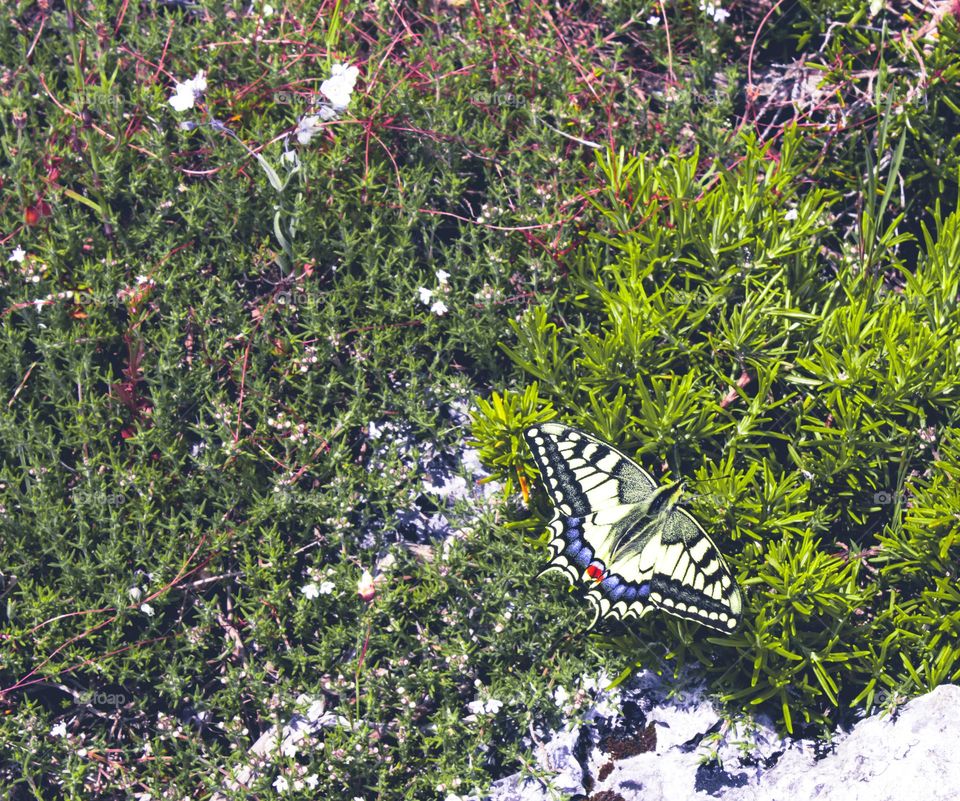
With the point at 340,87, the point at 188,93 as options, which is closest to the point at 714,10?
the point at 340,87

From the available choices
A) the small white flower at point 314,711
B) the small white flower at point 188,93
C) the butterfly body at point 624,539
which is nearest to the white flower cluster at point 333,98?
the small white flower at point 188,93

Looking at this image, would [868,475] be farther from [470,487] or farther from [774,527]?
[470,487]

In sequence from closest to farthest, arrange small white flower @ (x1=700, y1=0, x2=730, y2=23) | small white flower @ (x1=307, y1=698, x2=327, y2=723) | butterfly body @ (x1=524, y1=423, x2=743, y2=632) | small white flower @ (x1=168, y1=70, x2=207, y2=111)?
butterfly body @ (x1=524, y1=423, x2=743, y2=632) < small white flower @ (x1=307, y1=698, x2=327, y2=723) < small white flower @ (x1=168, y1=70, x2=207, y2=111) < small white flower @ (x1=700, y1=0, x2=730, y2=23)

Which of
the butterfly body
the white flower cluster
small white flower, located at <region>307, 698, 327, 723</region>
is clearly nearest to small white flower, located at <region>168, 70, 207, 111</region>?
the white flower cluster

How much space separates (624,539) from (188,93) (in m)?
3.16

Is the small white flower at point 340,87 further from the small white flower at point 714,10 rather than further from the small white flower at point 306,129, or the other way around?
the small white flower at point 714,10

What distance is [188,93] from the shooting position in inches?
189

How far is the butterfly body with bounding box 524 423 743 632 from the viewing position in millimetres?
3729

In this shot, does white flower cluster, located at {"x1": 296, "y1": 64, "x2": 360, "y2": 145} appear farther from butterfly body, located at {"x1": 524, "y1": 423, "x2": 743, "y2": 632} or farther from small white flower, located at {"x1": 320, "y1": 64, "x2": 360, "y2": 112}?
butterfly body, located at {"x1": 524, "y1": 423, "x2": 743, "y2": 632}

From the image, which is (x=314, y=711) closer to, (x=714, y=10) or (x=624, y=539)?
Result: (x=624, y=539)

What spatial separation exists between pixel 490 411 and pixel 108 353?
216 centimetres

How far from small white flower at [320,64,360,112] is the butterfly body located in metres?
2.01

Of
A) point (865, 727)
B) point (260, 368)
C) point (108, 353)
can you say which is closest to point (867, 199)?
point (865, 727)

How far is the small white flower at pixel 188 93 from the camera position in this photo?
4.79 m
